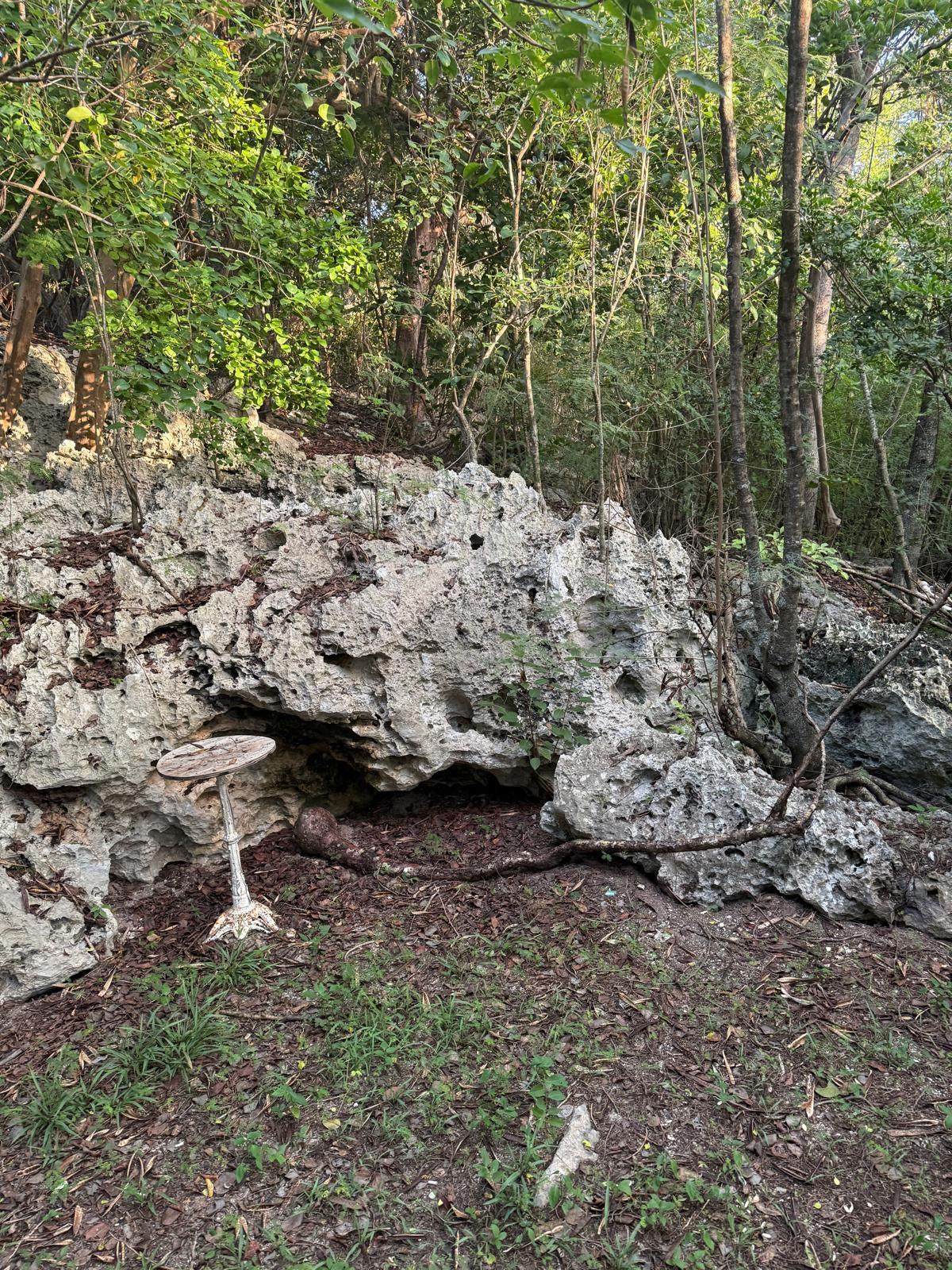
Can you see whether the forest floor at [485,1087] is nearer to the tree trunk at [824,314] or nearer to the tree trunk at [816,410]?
the tree trunk at [824,314]

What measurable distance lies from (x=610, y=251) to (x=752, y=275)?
110 centimetres

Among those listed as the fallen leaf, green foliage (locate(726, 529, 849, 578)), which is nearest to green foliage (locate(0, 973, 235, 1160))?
the fallen leaf

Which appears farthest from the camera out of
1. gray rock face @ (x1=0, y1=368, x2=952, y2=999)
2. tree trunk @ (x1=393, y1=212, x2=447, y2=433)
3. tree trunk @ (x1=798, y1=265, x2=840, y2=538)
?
tree trunk @ (x1=393, y1=212, x2=447, y2=433)

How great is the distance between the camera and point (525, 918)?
9.96 feet

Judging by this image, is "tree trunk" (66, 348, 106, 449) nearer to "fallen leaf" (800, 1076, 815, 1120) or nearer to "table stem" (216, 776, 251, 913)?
"table stem" (216, 776, 251, 913)

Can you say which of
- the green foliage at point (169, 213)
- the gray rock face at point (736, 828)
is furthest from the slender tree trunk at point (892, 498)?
the green foliage at point (169, 213)

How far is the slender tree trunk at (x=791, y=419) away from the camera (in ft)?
9.95

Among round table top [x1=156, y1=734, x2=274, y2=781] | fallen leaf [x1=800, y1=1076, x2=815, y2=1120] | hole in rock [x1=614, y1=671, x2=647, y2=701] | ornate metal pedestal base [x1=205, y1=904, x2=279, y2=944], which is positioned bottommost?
fallen leaf [x1=800, y1=1076, x2=815, y2=1120]

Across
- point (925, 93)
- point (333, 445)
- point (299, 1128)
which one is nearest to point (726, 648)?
point (299, 1128)

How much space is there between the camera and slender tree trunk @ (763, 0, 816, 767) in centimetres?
303

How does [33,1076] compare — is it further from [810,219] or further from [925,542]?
[925,542]

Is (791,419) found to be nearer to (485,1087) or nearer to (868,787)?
(868,787)

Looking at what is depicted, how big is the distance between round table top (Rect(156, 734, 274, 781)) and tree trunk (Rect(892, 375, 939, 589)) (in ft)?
16.4

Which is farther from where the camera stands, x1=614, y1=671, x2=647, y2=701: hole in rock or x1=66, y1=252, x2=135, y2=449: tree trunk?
x1=66, y1=252, x2=135, y2=449: tree trunk
